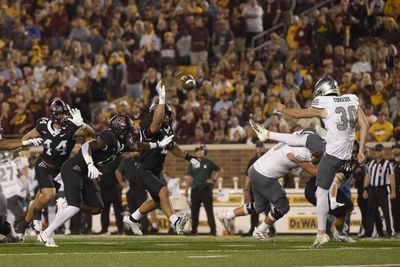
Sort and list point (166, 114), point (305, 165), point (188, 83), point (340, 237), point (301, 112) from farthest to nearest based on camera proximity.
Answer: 1. point (340, 237)
2. point (188, 83)
3. point (166, 114)
4. point (305, 165)
5. point (301, 112)

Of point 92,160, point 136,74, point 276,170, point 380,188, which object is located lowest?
point 380,188

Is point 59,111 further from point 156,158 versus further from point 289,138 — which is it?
point 289,138

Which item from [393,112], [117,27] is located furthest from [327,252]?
[117,27]

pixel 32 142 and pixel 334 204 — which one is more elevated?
pixel 32 142

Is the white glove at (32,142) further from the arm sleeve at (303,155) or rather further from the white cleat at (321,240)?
the white cleat at (321,240)

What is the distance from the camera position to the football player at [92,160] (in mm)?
13977

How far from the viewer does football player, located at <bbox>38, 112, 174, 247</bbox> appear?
13977 mm

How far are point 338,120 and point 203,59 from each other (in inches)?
446

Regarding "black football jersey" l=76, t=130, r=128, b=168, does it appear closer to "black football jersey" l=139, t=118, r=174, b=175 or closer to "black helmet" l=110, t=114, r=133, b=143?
"black helmet" l=110, t=114, r=133, b=143

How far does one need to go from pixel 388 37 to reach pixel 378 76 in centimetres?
144

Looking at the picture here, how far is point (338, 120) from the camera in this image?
13203mm

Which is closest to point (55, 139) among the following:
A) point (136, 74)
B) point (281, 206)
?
point (281, 206)

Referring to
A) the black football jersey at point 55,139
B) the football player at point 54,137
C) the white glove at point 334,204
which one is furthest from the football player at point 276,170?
the black football jersey at point 55,139

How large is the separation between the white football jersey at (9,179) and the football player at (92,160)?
5.84 meters
